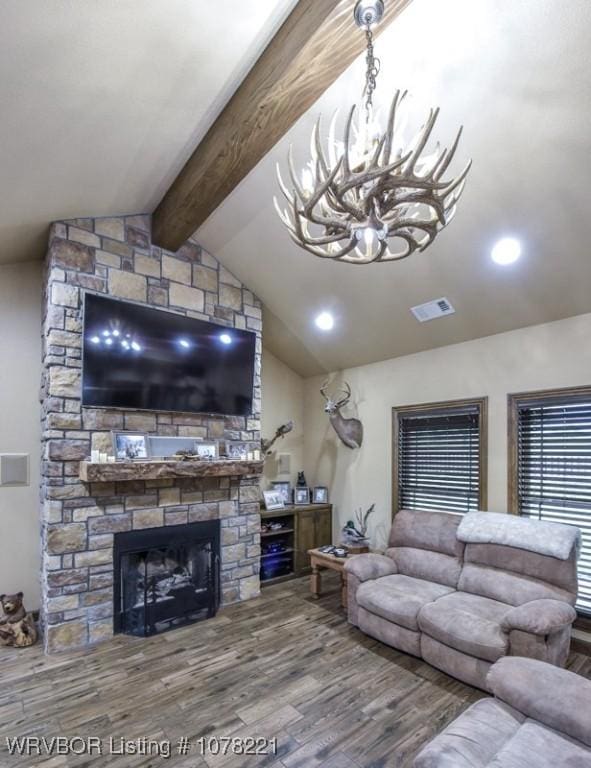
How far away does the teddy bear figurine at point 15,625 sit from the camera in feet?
11.2

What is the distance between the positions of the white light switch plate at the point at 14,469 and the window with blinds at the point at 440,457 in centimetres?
368

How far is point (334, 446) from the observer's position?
555 cm

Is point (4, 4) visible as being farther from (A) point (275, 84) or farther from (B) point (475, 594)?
(B) point (475, 594)

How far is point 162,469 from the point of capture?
12.0 ft

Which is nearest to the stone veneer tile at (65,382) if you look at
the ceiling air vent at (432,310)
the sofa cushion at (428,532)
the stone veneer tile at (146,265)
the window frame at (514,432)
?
the stone veneer tile at (146,265)

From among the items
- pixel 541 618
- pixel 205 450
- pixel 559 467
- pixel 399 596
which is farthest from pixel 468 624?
pixel 205 450

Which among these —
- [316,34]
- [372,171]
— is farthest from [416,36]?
[372,171]

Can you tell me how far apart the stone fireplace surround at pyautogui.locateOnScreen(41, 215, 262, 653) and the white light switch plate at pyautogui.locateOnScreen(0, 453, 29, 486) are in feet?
0.75

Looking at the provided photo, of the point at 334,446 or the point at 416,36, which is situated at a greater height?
the point at 416,36

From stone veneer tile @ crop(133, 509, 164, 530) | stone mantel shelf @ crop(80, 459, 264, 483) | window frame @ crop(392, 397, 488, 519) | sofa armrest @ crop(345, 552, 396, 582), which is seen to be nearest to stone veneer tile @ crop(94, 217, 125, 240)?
stone mantel shelf @ crop(80, 459, 264, 483)

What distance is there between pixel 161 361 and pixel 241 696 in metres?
2.69

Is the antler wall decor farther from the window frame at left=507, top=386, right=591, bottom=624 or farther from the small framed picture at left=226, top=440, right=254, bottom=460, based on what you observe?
the window frame at left=507, top=386, right=591, bottom=624

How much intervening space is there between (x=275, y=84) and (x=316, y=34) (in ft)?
1.15

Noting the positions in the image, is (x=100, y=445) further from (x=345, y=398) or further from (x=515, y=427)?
(x=515, y=427)
